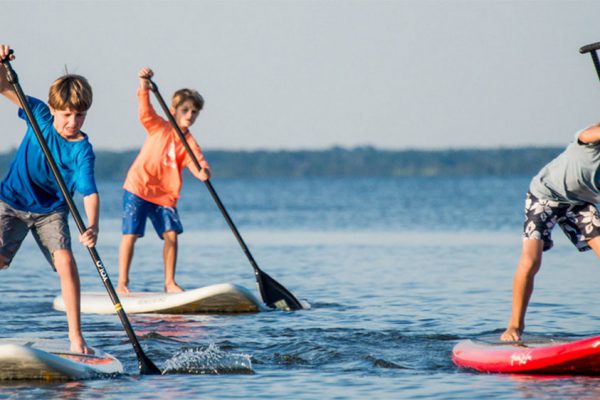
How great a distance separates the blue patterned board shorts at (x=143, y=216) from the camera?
10.2 meters

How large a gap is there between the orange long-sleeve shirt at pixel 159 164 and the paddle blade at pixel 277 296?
3.72 ft

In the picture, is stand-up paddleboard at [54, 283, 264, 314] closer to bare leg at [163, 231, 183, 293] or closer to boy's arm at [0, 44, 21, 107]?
bare leg at [163, 231, 183, 293]

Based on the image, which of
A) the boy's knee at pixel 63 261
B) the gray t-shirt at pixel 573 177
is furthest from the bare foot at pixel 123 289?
the gray t-shirt at pixel 573 177

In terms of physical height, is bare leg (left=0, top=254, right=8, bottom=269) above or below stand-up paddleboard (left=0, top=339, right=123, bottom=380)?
above

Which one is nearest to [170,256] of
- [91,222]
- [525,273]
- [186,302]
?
[186,302]

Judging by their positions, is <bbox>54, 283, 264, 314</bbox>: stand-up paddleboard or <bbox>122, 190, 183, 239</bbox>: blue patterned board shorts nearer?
<bbox>54, 283, 264, 314</bbox>: stand-up paddleboard

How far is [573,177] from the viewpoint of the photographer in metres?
6.86

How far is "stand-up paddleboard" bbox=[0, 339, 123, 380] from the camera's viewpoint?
6.33 metres

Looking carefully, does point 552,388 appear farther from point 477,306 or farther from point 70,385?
point 477,306

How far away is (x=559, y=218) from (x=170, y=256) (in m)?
4.24

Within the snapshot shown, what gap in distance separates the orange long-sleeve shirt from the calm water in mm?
1176

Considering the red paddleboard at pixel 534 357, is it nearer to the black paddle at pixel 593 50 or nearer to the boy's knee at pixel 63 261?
the black paddle at pixel 593 50

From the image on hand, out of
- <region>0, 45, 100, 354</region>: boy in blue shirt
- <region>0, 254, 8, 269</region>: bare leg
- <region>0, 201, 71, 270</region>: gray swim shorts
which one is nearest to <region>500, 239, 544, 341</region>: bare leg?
<region>0, 45, 100, 354</region>: boy in blue shirt

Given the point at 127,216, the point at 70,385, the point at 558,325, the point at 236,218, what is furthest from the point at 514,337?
the point at 236,218
